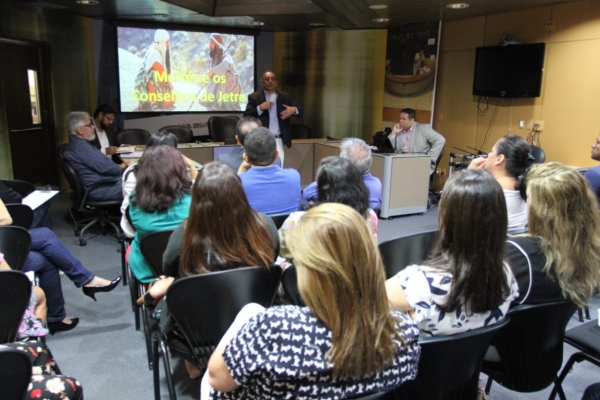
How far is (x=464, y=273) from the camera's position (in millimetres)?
1303

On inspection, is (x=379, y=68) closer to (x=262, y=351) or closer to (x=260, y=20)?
(x=260, y=20)

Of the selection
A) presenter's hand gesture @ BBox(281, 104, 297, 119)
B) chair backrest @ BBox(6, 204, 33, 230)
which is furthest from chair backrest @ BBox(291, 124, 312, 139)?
chair backrest @ BBox(6, 204, 33, 230)

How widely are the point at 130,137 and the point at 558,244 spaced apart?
5084mm

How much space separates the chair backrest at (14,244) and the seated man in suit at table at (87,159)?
2075mm

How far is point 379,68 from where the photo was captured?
7250 mm

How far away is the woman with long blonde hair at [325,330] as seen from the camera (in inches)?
37.2

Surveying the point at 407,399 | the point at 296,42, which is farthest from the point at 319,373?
the point at 296,42

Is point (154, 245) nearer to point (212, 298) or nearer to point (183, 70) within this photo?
point (212, 298)

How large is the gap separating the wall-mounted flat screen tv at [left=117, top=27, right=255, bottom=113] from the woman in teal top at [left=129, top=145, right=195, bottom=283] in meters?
5.23

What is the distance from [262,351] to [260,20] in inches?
258

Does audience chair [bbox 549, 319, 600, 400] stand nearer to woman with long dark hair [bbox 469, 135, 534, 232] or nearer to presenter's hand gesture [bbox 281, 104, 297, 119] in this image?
woman with long dark hair [bbox 469, 135, 534, 232]

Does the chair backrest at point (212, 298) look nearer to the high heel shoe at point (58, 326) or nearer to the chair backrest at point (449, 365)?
the chair backrest at point (449, 365)

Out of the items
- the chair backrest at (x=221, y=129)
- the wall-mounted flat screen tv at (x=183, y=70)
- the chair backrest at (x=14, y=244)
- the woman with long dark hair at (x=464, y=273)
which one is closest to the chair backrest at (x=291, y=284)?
the woman with long dark hair at (x=464, y=273)

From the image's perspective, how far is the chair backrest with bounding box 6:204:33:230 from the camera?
8.39ft
